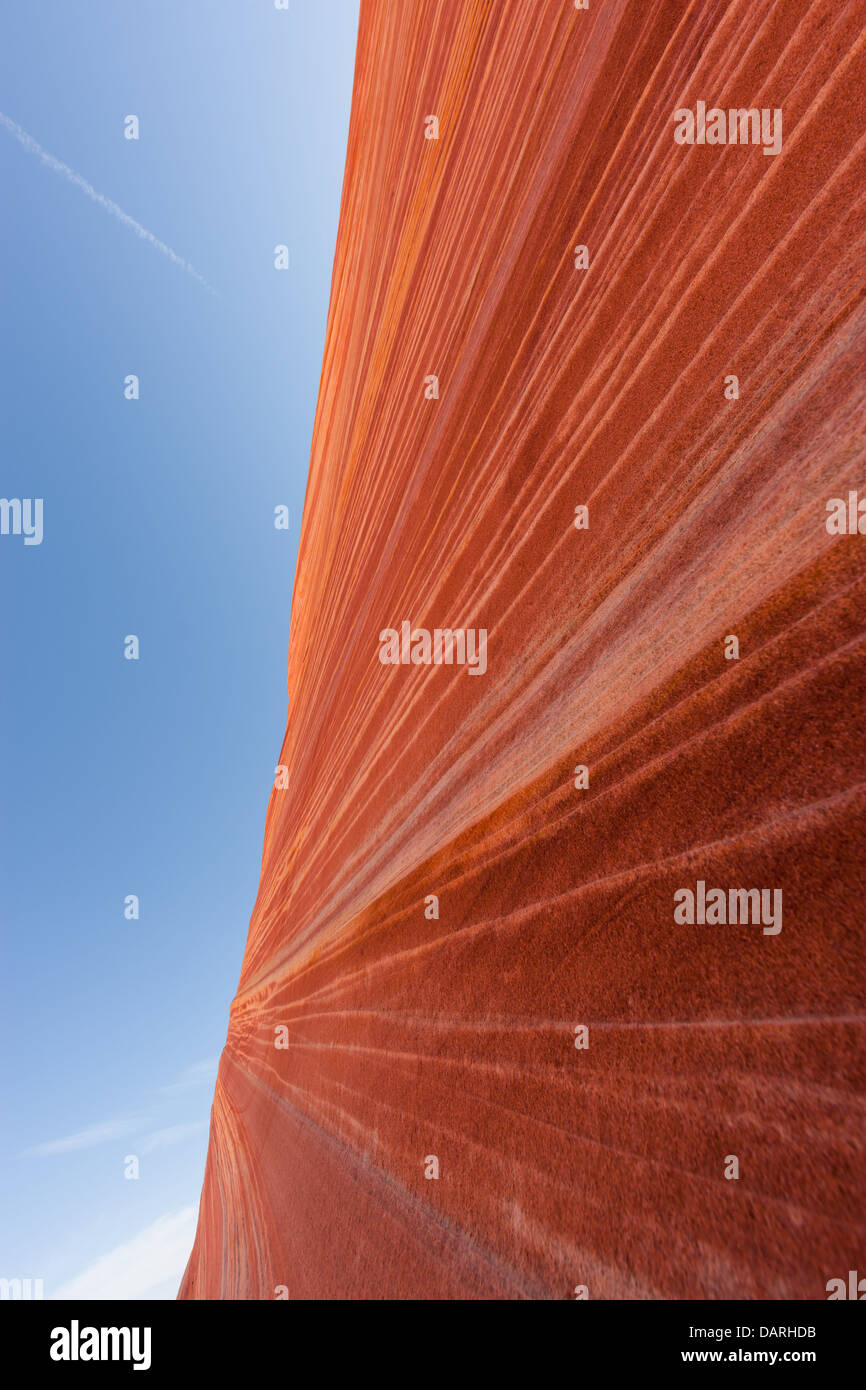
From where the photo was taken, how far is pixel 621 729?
315mm

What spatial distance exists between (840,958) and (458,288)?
27.8 inches

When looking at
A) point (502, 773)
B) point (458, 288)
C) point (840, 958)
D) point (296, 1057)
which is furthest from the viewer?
point (296, 1057)

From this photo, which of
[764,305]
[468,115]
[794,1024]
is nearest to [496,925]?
[794,1024]

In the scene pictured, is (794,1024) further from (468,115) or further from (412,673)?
(468,115)

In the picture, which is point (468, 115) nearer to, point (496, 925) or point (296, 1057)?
point (496, 925)

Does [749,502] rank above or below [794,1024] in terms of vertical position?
above

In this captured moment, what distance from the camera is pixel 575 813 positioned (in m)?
0.33

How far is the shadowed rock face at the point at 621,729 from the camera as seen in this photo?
207mm

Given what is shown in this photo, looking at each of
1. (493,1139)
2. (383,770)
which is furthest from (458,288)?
(493,1139)

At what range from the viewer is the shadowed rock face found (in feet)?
0.68
